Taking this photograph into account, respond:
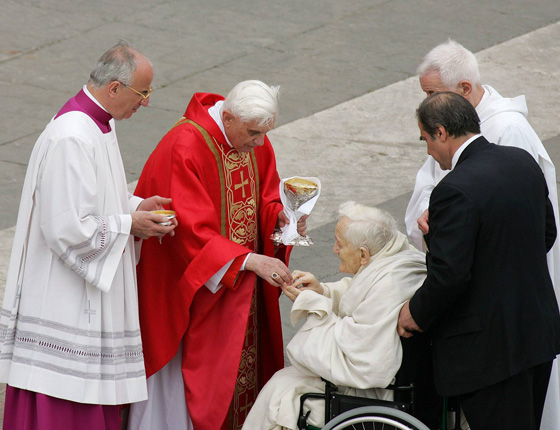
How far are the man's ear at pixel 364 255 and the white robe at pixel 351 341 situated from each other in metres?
0.02

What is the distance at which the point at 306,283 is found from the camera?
4742mm

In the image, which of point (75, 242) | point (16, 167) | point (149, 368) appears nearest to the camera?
point (75, 242)

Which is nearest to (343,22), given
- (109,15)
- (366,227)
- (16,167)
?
(109,15)

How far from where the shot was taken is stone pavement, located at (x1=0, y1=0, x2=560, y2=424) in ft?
26.6

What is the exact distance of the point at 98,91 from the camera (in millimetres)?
4367

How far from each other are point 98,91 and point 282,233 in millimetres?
1117

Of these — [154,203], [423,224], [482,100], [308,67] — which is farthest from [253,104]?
[308,67]

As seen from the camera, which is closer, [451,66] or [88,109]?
[88,109]

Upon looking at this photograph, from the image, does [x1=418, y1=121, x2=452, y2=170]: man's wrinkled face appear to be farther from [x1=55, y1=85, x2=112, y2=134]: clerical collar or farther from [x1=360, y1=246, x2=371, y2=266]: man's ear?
[x1=55, y1=85, x2=112, y2=134]: clerical collar

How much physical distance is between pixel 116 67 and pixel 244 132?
26.5 inches

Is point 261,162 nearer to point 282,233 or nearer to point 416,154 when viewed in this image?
point 282,233

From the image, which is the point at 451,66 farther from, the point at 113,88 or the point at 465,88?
the point at 113,88

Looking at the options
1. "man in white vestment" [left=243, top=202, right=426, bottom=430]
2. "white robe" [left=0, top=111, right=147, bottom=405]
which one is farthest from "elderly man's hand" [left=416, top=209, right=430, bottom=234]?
"white robe" [left=0, top=111, right=147, bottom=405]

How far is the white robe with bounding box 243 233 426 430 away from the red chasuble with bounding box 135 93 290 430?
0.33 m
